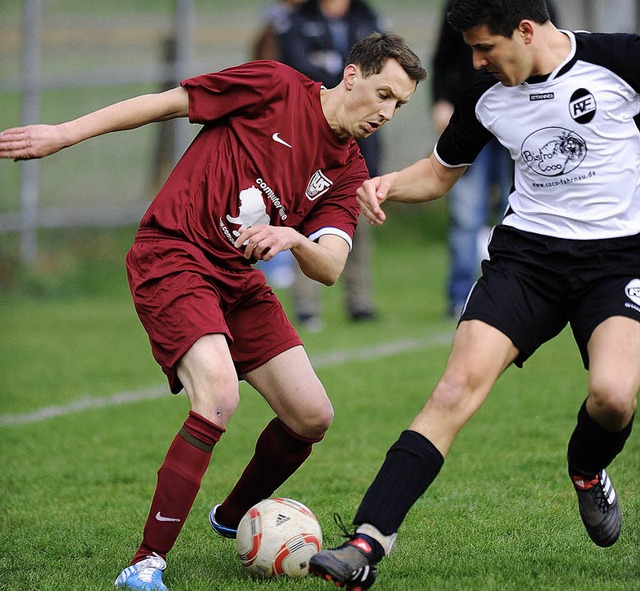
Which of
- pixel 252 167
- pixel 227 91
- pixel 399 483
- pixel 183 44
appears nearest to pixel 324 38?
pixel 183 44

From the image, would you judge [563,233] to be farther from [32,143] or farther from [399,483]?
[32,143]

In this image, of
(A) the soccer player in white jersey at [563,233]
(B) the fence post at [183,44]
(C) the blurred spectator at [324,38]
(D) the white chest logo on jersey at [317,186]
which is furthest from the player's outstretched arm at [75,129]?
(B) the fence post at [183,44]

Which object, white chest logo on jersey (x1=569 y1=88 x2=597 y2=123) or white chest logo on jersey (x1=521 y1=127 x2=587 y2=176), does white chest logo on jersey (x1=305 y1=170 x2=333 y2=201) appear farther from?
white chest logo on jersey (x1=569 y1=88 x2=597 y2=123)

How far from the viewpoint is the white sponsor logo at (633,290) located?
4.02 meters

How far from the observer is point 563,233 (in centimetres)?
415

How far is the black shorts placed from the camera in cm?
404

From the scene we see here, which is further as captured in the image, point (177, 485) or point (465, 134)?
point (465, 134)

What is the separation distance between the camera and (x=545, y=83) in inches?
161

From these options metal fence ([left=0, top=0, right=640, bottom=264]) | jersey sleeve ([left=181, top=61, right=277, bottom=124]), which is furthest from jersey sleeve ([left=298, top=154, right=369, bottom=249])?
metal fence ([left=0, top=0, right=640, bottom=264])

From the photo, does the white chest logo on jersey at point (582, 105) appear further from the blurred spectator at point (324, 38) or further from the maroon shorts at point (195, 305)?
the blurred spectator at point (324, 38)

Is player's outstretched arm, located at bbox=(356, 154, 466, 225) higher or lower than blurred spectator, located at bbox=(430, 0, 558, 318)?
higher

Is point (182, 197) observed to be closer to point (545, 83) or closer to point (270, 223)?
point (270, 223)

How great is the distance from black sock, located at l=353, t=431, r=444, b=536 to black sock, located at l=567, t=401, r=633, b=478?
0.63m

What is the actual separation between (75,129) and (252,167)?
69cm
